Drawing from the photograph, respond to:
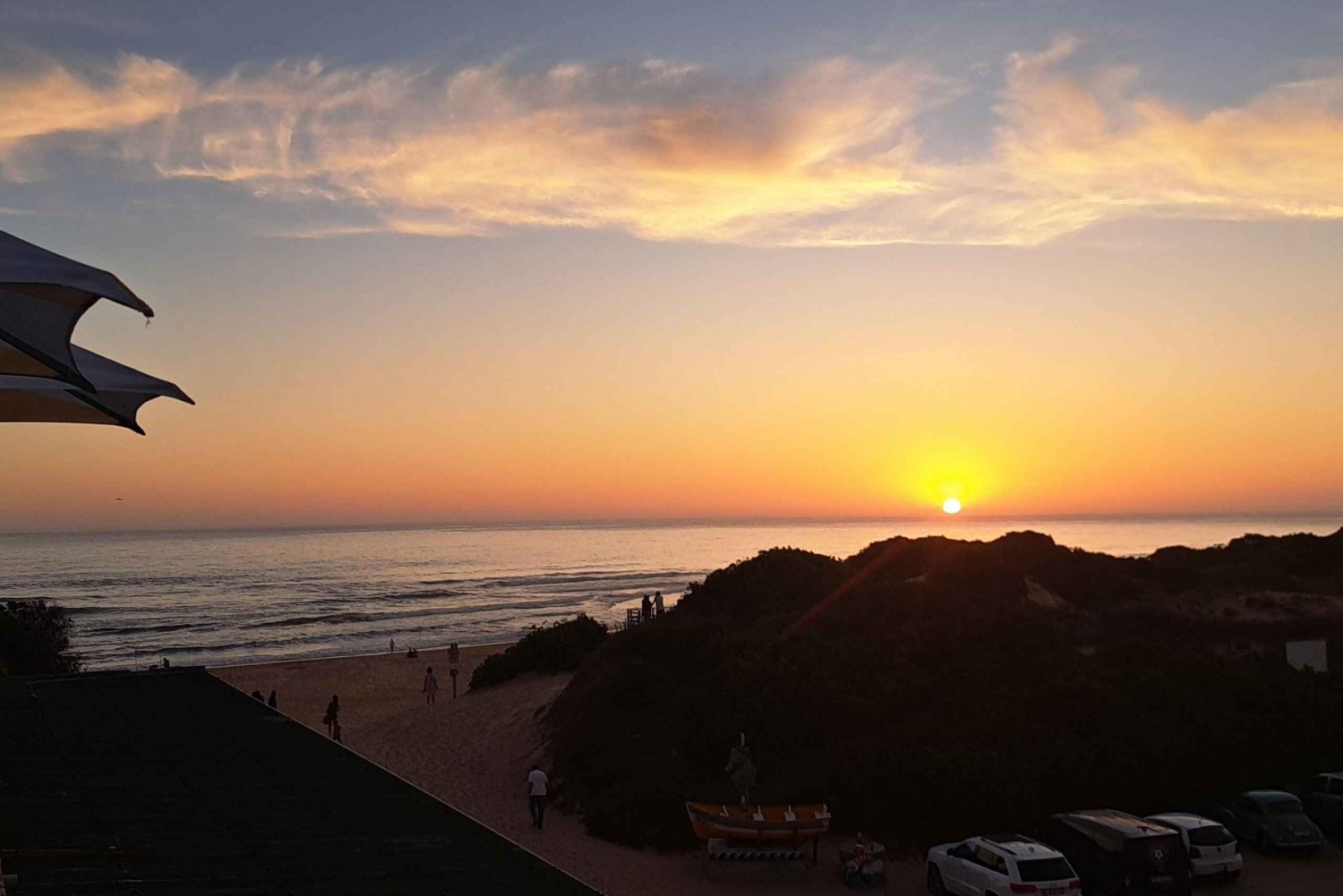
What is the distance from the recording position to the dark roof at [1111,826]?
1519 cm

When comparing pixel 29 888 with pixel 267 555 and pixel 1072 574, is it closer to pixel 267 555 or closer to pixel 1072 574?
pixel 1072 574

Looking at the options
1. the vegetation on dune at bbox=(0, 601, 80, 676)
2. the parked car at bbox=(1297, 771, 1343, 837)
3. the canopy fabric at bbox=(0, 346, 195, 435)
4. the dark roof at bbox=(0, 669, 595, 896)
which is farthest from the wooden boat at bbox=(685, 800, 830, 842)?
the vegetation on dune at bbox=(0, 601, 80, 676)

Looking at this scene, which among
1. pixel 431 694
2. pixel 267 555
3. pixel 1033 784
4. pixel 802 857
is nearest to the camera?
pixel 802 857

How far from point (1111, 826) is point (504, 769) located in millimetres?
13507

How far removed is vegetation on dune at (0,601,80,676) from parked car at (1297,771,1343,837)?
35860 mm

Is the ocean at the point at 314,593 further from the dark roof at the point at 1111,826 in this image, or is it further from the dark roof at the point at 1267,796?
the dark roof at the point at 1267,796

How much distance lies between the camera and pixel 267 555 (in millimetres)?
143000

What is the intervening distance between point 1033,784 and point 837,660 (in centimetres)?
523

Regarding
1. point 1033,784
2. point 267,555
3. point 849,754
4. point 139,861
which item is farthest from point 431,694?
point 267,555

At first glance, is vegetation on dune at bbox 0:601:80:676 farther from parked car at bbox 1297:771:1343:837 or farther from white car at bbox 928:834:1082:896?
parked car at bbox 1297:771:1343:837

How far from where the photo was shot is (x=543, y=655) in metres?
35.1

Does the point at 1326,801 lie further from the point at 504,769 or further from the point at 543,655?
the point at 543,655

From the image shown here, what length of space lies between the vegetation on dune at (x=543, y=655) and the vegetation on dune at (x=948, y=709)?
22.5ft

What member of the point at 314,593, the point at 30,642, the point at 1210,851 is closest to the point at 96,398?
the point at 1210,851
